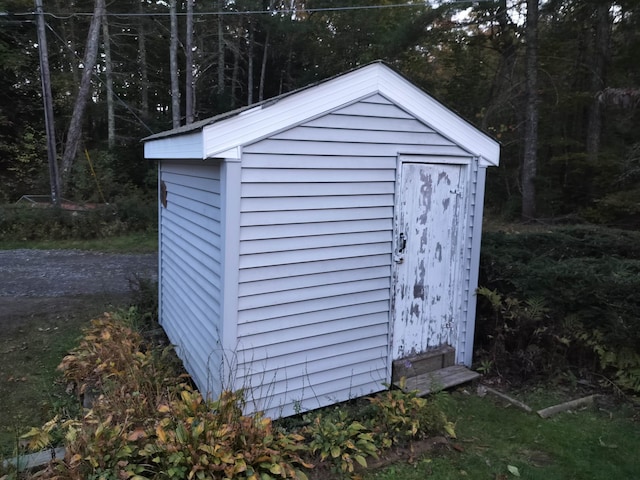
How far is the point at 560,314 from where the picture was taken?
4445 millimetres

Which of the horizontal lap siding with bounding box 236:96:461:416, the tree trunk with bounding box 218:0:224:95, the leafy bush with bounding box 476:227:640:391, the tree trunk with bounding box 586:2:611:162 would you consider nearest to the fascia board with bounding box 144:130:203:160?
the horizontal lap siding with bounding box 236:96:461:416

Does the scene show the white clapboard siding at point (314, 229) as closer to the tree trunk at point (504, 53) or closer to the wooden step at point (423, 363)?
the wooden step at point (423, 363)

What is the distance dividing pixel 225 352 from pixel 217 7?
70.2 feet

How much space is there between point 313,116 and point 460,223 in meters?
1.84

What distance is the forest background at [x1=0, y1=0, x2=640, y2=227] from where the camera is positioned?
1466cm

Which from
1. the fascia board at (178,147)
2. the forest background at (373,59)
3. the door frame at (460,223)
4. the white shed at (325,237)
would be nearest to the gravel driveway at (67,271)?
the fascia board at (178,147)

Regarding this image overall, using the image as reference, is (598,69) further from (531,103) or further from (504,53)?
(531,103)

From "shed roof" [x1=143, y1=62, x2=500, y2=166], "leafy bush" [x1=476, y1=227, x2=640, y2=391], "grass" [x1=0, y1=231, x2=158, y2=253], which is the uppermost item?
"shed roof" [x1=143, y1=62, x2=500, y2=166]

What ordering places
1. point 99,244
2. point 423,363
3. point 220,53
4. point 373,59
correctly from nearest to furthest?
point 423,363
point 99,244
point 373,59
point 220,53

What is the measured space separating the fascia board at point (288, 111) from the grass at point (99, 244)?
8.70m

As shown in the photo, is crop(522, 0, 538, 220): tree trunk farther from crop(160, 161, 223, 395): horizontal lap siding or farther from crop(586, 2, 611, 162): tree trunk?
crop(160, 161, 223, 395): horizontal lap siding

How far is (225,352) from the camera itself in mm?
3352

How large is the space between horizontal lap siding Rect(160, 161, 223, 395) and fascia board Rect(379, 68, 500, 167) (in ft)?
5.21

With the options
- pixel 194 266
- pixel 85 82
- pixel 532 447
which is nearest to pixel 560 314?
pixel 532 447
